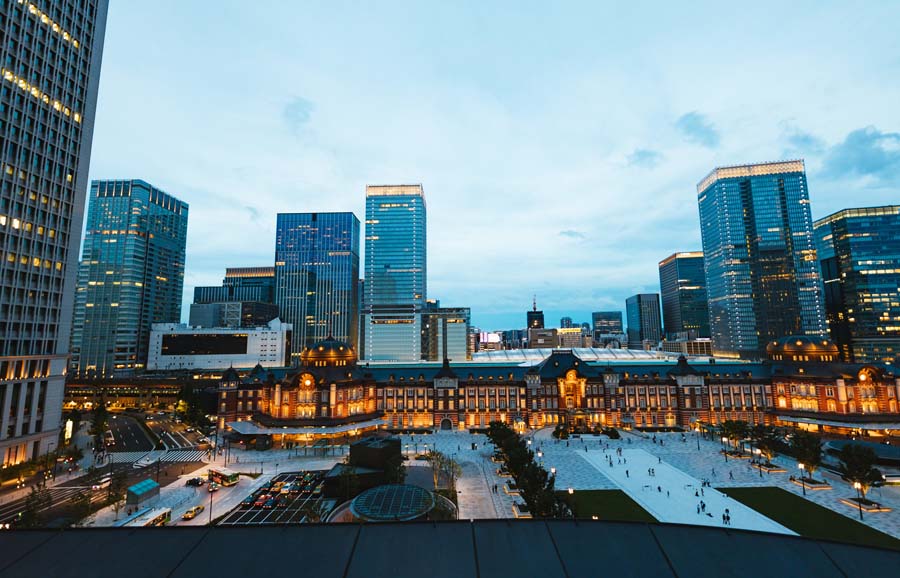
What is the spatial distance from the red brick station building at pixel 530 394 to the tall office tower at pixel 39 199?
124 ft

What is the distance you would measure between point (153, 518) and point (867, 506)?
93542 mm

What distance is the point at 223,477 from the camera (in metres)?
70.7

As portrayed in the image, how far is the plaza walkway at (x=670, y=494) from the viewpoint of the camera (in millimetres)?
52531

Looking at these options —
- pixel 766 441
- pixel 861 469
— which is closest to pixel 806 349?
pixel 766 441

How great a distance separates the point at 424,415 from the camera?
115125 mm

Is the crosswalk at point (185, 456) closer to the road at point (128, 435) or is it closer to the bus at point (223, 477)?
the road at point (128, 435)

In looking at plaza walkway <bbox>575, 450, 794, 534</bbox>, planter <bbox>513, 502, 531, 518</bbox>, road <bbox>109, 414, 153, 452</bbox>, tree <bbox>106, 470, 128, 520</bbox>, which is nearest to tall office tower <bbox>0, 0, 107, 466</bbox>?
road <bbox>109, 414, 153, 452</bbox>

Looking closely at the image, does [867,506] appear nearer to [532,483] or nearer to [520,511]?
[520,511]

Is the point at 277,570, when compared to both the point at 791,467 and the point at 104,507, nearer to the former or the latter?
the point at 104,507

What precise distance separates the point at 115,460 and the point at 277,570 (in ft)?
336

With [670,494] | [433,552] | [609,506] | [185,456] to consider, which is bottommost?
[185,456]

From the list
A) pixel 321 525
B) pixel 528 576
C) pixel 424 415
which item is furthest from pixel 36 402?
pixel 528 576

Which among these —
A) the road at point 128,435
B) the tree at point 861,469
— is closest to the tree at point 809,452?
the tree at point 861,469

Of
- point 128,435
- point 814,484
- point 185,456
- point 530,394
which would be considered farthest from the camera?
point 530,394
